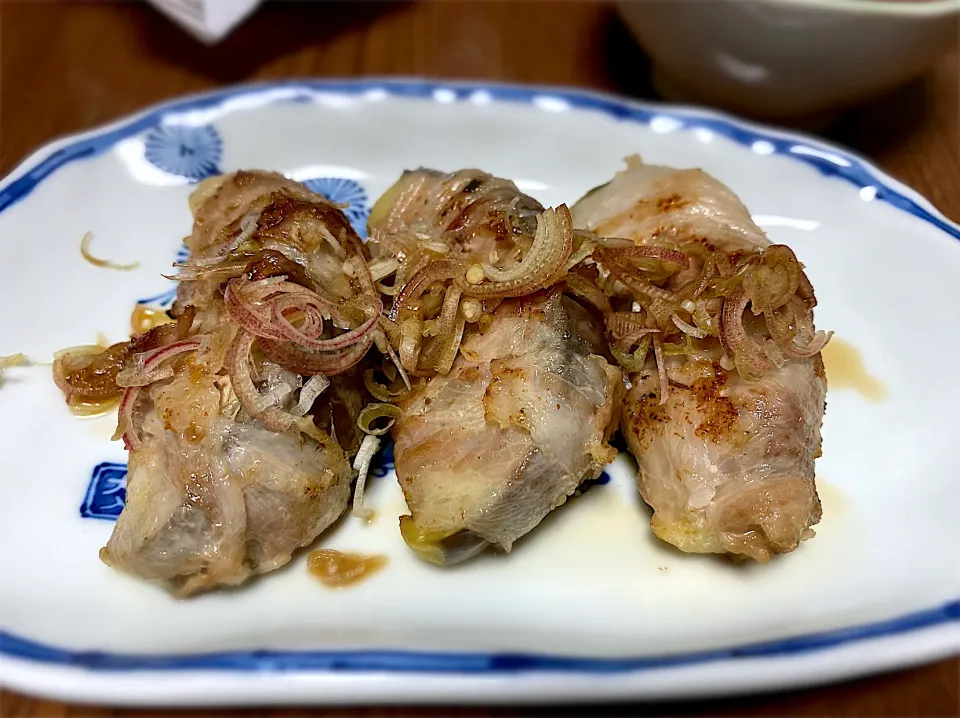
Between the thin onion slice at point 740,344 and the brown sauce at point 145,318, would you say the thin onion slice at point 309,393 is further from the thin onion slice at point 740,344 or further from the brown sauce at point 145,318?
the thin onion slice at point 740,344

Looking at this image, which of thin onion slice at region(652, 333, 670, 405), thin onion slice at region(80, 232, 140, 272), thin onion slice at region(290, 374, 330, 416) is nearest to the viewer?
thin onion slice at region(290, 374, 330, 416)

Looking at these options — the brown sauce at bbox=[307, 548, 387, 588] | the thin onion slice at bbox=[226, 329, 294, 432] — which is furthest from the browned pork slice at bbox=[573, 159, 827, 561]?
the thin onion slice at bbox=[226, 329, 294, 432]

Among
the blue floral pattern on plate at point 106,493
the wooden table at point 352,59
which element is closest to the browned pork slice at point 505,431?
the blue floral pattern on plate at point 106,493

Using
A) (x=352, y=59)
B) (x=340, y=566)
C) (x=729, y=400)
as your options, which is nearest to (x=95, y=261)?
(x=340, y=566)

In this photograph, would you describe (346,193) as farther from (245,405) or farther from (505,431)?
(505,431)

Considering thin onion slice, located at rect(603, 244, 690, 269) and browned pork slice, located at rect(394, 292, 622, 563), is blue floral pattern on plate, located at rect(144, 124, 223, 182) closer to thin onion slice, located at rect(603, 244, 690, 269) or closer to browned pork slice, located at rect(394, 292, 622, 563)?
browned pork slice, located at rect(394, 292, 622, 563)

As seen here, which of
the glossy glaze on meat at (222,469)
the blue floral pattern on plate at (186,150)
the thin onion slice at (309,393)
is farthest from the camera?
the blue floral pattern on plate at (186,150)

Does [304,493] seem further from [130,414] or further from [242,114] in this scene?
[242,114]
